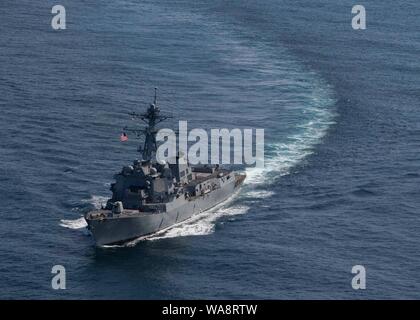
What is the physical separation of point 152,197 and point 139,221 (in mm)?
6002

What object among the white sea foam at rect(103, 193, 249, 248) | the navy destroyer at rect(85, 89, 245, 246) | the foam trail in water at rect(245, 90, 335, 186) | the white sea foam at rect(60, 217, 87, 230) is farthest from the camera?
the foam trail in water at rect(245, 90, 335, 186)

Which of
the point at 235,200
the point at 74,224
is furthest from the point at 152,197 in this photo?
the point at 235,200

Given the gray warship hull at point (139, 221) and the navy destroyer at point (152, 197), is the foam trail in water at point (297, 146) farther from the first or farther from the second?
the gray warship hull at point (139, 221)

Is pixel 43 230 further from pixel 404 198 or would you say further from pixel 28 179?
pixel 404 198

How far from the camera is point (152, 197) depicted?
146250 mm

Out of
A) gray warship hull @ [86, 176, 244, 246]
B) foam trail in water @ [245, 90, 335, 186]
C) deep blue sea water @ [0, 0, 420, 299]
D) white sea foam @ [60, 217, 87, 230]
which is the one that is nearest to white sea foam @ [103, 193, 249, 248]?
deep blue sea water @ [0, 0, 420, 299]

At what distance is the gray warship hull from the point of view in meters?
138

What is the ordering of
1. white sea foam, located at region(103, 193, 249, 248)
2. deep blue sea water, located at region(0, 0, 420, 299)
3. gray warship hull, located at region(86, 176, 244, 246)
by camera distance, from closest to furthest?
deep blue sea water, located at region(0, 0, 420, 299) < gray warship hull, located at region(86, 176, 244, 246) < white sea foam, located at region(103, 193, 249, 248)

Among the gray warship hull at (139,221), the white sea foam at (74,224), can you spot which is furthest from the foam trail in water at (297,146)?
the white sea foam at (74,224)

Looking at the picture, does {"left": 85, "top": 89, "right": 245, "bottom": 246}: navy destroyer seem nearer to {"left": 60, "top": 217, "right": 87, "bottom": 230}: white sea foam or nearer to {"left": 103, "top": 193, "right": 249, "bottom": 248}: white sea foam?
{"left": 103, "top": 193, "right": 249, "bottom": 248}: white sea foam

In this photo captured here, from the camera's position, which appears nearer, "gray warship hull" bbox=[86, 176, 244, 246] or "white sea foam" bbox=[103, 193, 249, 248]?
"gray warship hull" bbox=[86, 176, 244, 246]

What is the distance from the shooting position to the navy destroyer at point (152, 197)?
458 ft

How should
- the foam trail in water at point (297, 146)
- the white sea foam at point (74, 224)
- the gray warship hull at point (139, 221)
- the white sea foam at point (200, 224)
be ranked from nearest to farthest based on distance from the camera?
the gray warship hull at point (139, 221), the white sea foam at point (74, 224), the white sea foam at point (200, 224), the foam trail in water at point (297, 146)

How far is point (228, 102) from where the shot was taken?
196 meters
